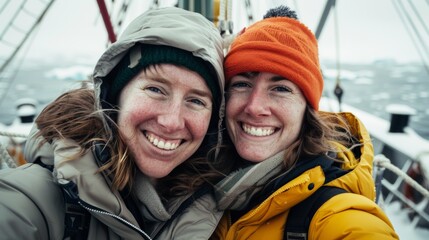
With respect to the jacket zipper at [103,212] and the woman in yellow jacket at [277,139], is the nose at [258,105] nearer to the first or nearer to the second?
the woman in yellow jacket at [277,139]

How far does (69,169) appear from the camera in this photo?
113 centimetres

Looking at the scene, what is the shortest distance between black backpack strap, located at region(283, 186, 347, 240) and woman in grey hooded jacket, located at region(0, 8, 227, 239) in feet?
1.15

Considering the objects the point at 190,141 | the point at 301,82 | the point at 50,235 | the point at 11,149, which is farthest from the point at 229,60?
the point at 11,149

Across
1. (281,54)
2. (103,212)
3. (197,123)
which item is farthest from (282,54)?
(103,212)

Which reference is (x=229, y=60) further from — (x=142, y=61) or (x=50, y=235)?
(x=50, y=235)

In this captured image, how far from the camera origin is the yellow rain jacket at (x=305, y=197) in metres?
1.12

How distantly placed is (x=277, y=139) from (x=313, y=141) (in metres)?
0.17

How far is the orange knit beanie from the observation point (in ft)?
4.92

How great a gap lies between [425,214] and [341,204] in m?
3.40

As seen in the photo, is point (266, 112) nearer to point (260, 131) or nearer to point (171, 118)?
point (260, 131)

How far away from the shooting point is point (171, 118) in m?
1.30

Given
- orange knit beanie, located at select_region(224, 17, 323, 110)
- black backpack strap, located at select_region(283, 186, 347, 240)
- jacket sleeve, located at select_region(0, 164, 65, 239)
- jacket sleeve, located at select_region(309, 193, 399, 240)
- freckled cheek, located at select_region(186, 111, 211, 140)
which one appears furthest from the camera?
orange knit beanie, located at select_region(224, 17, 323, 110)

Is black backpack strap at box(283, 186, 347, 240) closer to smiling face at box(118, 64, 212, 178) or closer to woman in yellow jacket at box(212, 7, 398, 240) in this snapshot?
woman in yellow jacket at box(212, 7, 398, 240)

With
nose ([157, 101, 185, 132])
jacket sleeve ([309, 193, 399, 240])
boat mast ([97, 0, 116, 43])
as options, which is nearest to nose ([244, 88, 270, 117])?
nose ([157, 101, 185, 132])
